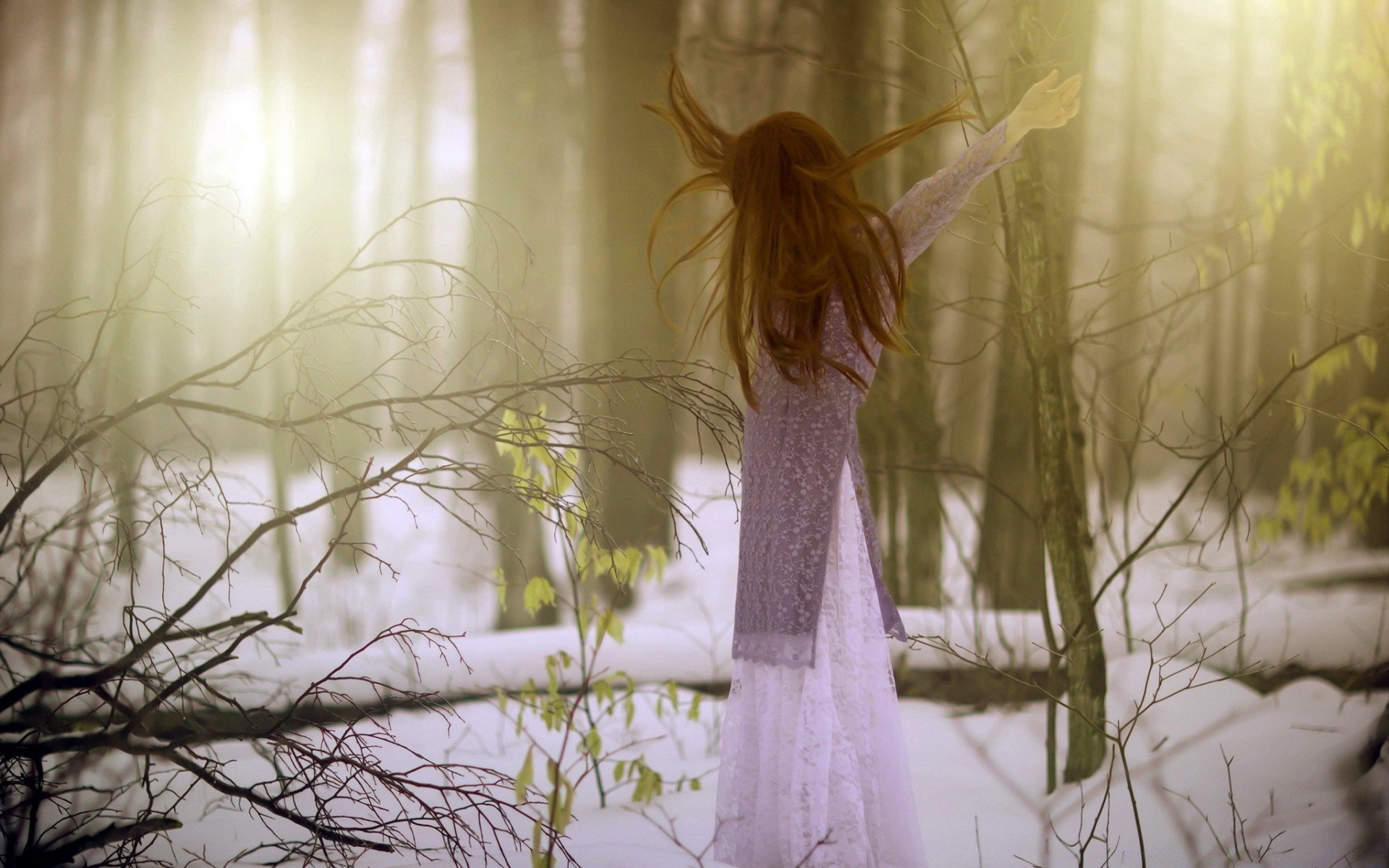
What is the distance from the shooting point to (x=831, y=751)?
57.5 inches

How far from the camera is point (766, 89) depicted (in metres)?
2.57

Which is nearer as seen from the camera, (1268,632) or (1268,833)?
(1268,833)

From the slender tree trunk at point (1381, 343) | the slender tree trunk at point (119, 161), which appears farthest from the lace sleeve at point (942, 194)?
the slender tree trunk at point (119, 161)

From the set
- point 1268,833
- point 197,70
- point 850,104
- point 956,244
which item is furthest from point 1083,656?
point 197,70

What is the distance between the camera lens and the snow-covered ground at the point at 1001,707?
2.04m

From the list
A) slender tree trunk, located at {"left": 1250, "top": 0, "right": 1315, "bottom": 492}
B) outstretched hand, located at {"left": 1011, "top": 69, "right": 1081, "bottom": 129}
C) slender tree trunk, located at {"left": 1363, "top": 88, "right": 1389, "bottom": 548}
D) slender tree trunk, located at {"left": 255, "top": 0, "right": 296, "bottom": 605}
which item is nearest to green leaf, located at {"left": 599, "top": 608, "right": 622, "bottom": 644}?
slender tree trunk, located at {"left": 255, "top": 0, "right": 296, "bottom": 605}

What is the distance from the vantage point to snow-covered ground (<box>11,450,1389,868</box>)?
2.04 m

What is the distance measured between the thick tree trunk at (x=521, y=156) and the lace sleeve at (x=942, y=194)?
1.16 meters

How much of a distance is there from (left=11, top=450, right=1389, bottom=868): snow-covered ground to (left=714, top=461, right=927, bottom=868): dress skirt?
48cm

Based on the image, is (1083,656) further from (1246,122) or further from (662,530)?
(1246,122)

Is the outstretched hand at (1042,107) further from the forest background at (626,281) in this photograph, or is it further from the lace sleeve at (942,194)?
the forest background at (626,281)

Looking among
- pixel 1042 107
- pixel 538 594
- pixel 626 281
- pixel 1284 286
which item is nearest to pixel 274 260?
pixel 626 281

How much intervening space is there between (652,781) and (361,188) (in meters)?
1.45

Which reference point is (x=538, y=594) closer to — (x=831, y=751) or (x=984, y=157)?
(x=831, y=751)
